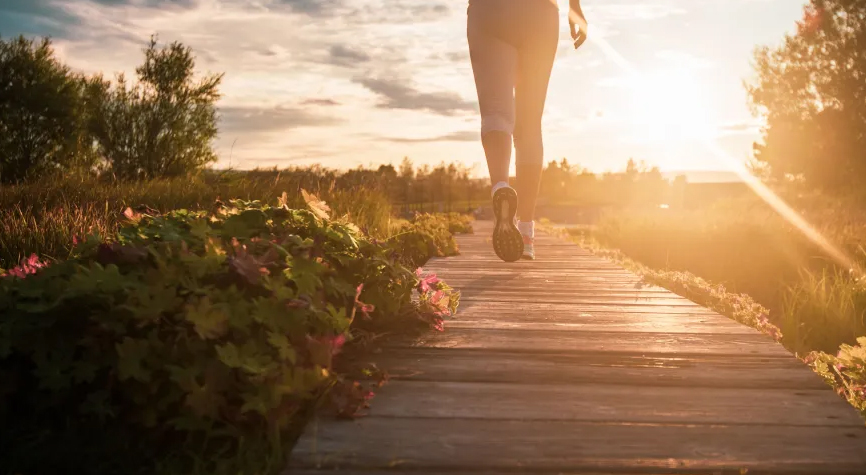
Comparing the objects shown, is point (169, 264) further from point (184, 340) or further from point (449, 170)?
point (449, 170)

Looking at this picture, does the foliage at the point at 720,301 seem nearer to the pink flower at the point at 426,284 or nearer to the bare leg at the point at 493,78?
the bare leg at the point at 493,78

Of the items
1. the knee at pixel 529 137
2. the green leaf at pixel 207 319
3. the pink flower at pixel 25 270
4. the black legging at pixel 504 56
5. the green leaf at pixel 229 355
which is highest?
the black legging at pixel 504 56

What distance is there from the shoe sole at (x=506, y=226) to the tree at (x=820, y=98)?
88.8ft

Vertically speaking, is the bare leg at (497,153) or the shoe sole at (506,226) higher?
the bare leg at (497,153)

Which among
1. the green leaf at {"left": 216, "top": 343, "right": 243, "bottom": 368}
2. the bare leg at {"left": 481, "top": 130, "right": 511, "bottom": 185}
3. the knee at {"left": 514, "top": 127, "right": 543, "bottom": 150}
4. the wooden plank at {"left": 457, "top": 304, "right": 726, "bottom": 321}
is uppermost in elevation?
the knee at {"left": 514, "top": 127, "right": 543, "bottom": 150}

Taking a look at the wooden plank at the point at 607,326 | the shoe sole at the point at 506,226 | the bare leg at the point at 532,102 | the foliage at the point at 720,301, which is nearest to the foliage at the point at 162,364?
the wooden plank at the point at 607,326

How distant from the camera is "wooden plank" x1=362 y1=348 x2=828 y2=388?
1.85 m

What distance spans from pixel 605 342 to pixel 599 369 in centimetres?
34

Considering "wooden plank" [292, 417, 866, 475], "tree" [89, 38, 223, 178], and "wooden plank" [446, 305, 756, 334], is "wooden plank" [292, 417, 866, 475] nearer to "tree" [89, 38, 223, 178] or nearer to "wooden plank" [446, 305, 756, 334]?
"wooden plank" [446, 305, 756, 334]

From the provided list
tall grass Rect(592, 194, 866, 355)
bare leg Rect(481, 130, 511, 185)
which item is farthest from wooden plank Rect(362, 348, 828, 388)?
tall grass Rect(592, 194, 866, 355)

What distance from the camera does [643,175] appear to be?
66.2 meters

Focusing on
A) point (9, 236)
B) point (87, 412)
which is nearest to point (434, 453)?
point (87, 412)

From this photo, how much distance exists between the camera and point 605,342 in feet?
7.48

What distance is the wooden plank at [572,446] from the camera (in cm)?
136
